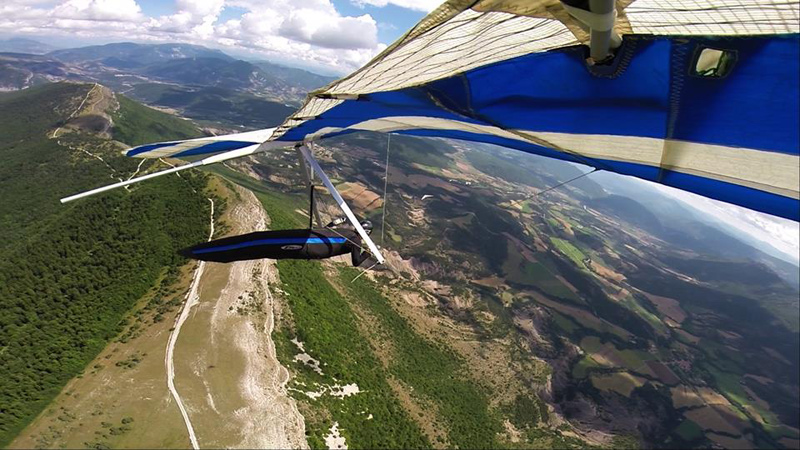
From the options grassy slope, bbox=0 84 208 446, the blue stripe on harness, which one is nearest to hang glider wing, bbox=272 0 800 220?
the blue stripe on harness

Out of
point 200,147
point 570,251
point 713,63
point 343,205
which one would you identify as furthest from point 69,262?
point 570,251

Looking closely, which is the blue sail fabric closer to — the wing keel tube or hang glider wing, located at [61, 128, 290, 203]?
the wing keel tube

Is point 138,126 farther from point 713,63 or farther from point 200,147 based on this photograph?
point 713,63

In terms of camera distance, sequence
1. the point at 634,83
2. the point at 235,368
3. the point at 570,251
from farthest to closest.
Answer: the point at 570,251, the point at 235,368, the point at 634,83

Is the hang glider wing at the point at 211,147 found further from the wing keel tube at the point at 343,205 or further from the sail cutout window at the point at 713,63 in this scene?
the sail cutout window at the point at 713,63

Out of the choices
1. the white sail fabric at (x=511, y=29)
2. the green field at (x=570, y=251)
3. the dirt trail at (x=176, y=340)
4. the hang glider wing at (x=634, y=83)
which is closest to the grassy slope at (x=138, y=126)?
the dirt trail at (x=176, y=340)

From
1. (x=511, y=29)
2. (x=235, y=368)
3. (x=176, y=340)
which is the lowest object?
(x=235, y=368)
